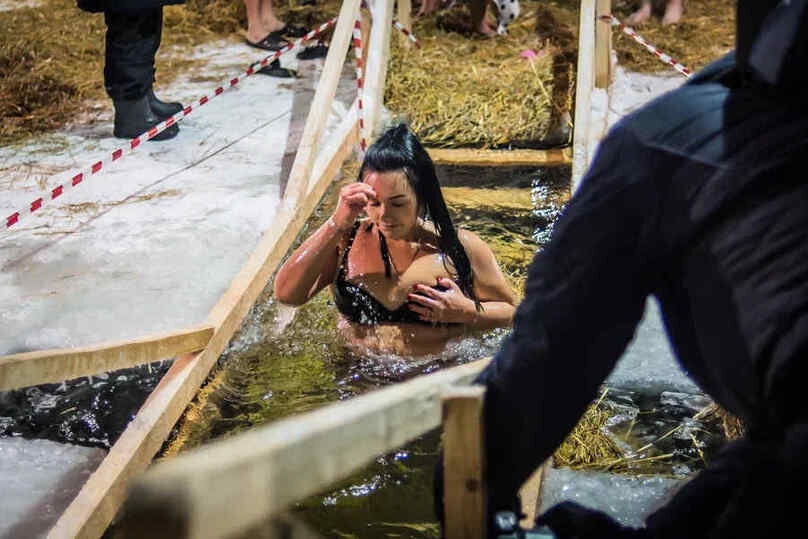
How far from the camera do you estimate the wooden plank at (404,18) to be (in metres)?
8.02

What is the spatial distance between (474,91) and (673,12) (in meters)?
2.43

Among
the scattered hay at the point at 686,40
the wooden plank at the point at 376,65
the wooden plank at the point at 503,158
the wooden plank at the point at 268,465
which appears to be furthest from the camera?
the scattered hay at the point at 686,40

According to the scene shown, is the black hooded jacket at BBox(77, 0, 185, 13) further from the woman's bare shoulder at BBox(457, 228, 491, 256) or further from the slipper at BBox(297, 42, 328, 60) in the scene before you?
the woman's bare shoulder at BBox(457, 228, 491, 256)

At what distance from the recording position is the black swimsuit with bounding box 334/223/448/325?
404 cm

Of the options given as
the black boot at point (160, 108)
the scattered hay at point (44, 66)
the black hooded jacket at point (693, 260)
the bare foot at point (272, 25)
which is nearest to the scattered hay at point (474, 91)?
the bare foot at point (272, 25)

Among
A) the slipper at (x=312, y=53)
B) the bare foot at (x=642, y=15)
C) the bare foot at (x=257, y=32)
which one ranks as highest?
the bare foot at (x=642, y=15)

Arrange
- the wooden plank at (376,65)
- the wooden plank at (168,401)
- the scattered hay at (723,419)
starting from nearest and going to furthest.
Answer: the wooden plank at (168,401)
the scattered hay at (723,419)
the wooden plank at (376,65)

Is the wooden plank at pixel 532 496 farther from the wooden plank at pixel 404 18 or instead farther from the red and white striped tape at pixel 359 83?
the wooden plank at pixel 404 18

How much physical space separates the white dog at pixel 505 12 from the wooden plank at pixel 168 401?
140 inches

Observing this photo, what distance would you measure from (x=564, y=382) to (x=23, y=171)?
5886 millimetres

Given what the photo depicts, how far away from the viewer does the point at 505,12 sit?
8.47 metres

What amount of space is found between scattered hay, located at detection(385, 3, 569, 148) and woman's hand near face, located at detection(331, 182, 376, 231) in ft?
11.6

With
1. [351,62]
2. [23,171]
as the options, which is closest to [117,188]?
[23,171]

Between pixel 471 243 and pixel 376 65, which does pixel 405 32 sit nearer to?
pixel 376 65
